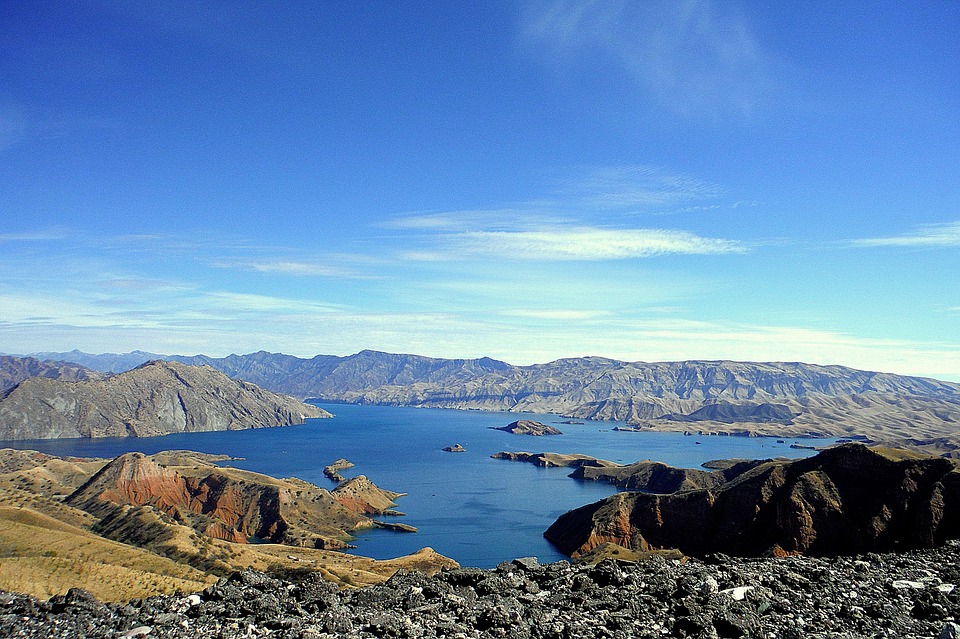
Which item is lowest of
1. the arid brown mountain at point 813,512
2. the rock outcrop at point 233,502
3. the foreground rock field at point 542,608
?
the rock outcrop at point 233,502

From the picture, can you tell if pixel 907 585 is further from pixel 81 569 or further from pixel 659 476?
pixel 659 476

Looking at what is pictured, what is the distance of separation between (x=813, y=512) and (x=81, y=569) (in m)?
74.4

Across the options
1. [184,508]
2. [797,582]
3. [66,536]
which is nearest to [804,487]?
[797,582]

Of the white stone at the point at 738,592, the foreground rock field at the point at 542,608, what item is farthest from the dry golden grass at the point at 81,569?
the white stone at the point at 738,592

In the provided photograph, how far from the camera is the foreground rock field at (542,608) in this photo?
1208 cm

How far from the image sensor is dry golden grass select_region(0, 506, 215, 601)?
33406 mm

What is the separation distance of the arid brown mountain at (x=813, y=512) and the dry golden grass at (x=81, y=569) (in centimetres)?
5998

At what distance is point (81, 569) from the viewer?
37781 mm

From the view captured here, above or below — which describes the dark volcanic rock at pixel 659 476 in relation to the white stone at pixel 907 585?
below

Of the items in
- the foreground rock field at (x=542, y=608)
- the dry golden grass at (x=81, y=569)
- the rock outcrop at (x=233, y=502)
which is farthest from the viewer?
the rock outcrop at (x=233, y=502)

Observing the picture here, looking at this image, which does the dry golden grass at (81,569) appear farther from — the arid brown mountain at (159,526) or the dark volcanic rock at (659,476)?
the dark volcanic rock at (659,476)

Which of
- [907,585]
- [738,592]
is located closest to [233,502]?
[738,592]

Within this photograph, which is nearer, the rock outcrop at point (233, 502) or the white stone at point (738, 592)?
the white stone at point (738, 592)

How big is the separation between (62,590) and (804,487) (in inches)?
2994
